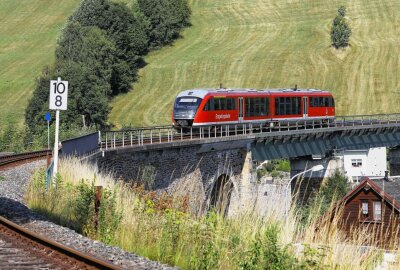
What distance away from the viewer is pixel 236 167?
41844 millimetres

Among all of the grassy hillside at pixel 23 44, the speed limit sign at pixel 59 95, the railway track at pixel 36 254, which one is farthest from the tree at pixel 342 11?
the railway track at pixel 36 254

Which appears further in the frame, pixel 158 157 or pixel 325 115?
pixel 325 115

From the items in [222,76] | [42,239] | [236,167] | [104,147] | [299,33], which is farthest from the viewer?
[299,33]

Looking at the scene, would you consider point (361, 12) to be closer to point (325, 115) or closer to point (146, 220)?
point (325, 115)

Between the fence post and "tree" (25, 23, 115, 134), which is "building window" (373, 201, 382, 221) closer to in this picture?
the fence post

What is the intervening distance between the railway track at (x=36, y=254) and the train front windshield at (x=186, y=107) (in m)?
26.1

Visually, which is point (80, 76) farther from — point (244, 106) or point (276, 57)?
point (244, 106)

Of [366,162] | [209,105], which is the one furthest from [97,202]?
[366,162]

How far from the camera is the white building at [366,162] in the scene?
78.3m

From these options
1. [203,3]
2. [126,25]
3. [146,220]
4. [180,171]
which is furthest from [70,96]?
[146,220]

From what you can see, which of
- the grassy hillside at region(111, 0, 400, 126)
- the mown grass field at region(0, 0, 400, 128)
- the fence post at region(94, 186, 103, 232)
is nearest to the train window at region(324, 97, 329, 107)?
the grassy hillside at region(111, 0, 400, 126)

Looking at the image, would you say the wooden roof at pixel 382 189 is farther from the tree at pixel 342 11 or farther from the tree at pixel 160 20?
the tree at pixel 160 20

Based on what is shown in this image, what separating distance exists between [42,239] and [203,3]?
93.6 meters

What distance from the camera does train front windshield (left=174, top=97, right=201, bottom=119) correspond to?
125ft
